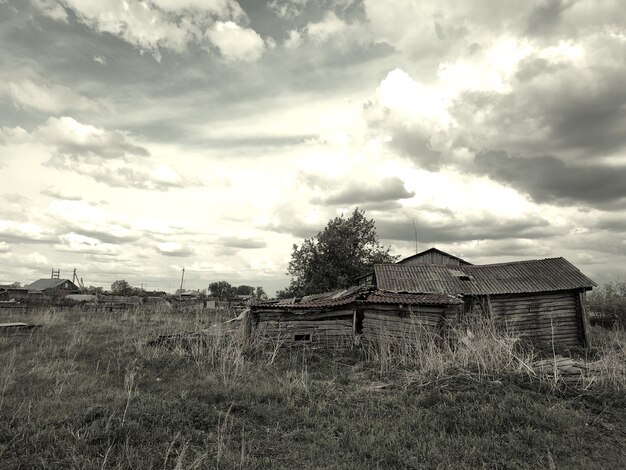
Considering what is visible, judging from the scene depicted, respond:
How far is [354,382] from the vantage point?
31.8 ft

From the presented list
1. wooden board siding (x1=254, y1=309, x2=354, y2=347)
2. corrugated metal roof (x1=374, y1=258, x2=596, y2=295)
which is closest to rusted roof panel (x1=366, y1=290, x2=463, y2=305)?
wooden board siding (x1=254, y1=309, x2=354, y2=347)

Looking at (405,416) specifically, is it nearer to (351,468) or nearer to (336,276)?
(351,468)

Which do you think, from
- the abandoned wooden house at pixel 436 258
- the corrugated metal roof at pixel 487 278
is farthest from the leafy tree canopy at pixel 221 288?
the corrugated metal roof at pixel 487 278

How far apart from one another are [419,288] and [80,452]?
1980 cm

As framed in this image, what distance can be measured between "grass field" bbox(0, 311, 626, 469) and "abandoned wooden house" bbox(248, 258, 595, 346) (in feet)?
14.6

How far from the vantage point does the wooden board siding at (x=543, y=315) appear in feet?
70.8

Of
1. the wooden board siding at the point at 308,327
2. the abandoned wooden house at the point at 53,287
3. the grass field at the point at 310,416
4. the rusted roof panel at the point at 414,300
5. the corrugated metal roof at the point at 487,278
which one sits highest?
the abandoned wooden house at the point at 53,287

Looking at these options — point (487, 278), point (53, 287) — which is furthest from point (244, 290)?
point (487, 278)

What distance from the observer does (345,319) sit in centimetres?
1551

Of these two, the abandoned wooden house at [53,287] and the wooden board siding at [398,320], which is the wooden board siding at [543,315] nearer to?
the wooden board siding at [398,320]

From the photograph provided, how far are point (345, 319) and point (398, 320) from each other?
2049 millimetres

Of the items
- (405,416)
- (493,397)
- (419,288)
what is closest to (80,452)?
(405,416)

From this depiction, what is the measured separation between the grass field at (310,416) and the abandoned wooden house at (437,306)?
446 cm

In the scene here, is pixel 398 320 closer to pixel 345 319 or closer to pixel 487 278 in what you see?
pixel 345 319
